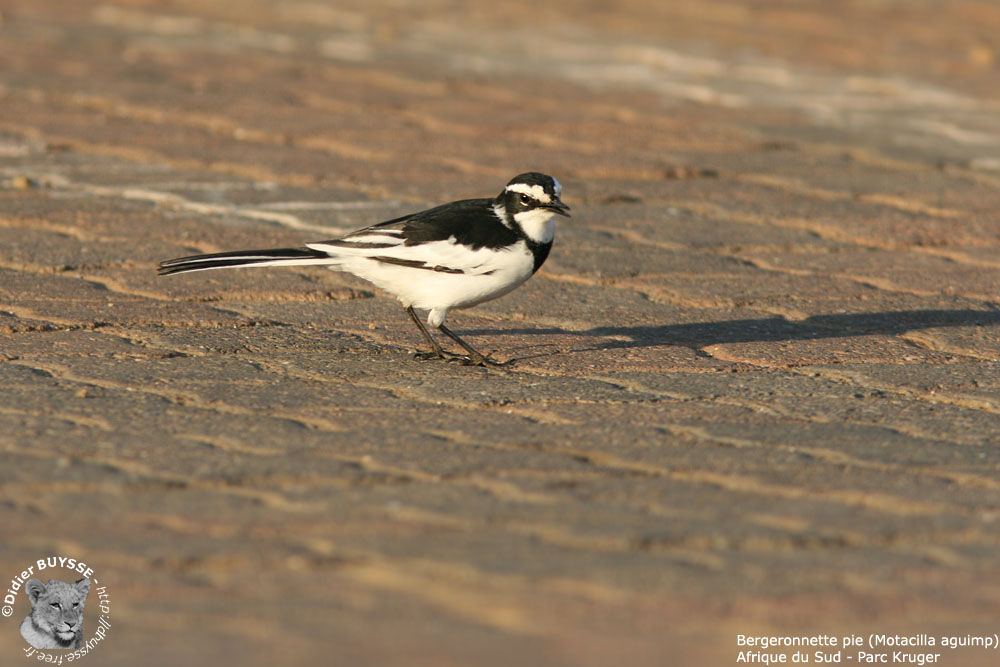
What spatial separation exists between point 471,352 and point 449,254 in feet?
1.25

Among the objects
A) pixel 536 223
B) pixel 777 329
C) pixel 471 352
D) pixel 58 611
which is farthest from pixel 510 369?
pixel 58 611

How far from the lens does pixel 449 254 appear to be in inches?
195

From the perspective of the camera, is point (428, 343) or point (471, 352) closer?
point (471, 352)

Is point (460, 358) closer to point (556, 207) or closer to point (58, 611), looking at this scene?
point (556, 207)

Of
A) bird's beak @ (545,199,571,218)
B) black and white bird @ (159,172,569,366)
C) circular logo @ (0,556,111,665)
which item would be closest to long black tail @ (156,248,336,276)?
black and white bird @ (159,172,569,366)

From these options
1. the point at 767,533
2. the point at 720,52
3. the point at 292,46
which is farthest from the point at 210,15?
the point at 767,533

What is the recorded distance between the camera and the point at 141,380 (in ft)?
15.1

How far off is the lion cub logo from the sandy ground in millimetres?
35

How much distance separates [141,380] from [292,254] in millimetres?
751

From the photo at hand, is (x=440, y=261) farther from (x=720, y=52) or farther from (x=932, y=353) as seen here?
(x=720, y=52)

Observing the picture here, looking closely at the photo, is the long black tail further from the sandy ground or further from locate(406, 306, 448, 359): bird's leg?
locate(406, 306, 448, 359): bird's leg

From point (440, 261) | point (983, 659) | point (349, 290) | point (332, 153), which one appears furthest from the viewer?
point (332, 153)

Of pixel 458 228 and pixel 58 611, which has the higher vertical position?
pixel 458 228

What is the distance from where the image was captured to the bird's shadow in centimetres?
536
